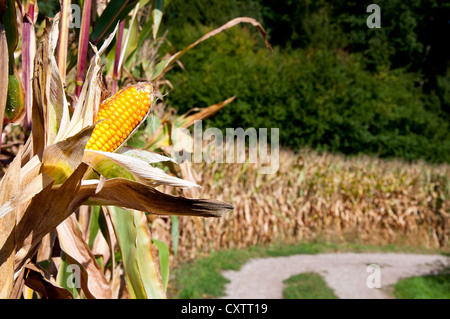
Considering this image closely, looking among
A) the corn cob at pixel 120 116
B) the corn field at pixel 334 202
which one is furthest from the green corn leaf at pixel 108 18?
the corn field at pixel 334 202

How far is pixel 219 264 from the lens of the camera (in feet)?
22.2

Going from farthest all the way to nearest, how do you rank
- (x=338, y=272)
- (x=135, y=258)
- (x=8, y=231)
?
(x=338, y=272) < (x=135, y=258) < (x=8, y=231)

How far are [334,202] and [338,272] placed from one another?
3.12 m

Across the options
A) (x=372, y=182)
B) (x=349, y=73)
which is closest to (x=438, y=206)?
(x=372, y=182)

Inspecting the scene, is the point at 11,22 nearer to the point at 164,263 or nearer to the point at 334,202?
the point at 164,263

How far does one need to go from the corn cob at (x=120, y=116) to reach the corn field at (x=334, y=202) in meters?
6.81

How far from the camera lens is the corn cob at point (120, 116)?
1.05 m

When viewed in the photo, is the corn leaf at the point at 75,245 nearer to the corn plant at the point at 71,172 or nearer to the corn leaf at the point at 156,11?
the corn plant at the point at 71,172

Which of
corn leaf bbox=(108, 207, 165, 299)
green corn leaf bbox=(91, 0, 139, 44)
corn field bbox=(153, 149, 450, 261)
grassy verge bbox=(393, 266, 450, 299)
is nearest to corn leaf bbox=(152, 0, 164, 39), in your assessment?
green corn leaf bbox=(91, 0, 139, 44)

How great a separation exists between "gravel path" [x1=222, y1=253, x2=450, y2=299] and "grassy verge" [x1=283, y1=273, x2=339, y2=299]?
105 mm

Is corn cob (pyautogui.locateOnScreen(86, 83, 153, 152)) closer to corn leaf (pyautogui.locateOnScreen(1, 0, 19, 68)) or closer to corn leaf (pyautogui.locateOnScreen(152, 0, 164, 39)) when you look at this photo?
corn leaf (pyautogui.locateOnScreen(1, 0, 19, 68))

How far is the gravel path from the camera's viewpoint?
18.3ft

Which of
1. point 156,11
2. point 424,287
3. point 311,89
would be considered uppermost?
point 311,89

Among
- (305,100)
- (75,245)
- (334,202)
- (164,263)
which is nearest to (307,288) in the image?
(164,263)
